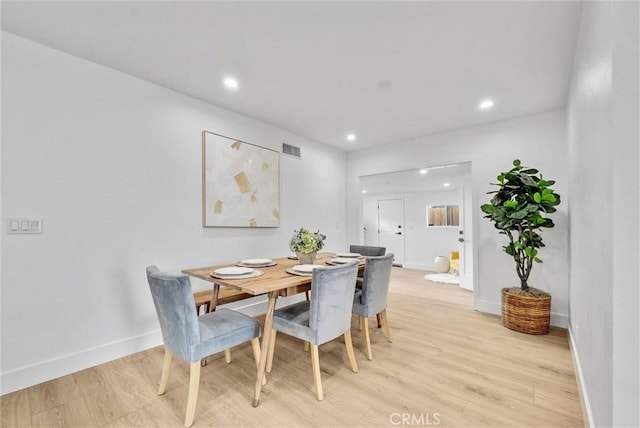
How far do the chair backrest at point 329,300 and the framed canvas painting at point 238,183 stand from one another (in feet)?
5.72

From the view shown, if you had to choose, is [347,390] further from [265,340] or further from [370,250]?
[370,250]

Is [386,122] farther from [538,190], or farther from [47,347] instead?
[47,347]

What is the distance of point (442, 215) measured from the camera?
7.04m

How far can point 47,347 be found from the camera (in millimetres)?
2049

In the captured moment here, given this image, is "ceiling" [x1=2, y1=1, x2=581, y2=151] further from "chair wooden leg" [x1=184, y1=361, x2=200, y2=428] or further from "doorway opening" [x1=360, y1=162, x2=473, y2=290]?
"doorway opening" [x1=360, y1=162, x2=473, y2=290]

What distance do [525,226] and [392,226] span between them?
16.8 ft

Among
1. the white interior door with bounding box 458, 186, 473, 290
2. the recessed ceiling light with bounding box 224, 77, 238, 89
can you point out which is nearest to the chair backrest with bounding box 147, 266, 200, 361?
the recessed ceiling light with bounding box 224, 77, 238, 89

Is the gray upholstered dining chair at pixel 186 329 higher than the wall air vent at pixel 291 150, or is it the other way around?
the wall air vent at pixel 291 150

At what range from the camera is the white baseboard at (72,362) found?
1.91 meters

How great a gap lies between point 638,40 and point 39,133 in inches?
132

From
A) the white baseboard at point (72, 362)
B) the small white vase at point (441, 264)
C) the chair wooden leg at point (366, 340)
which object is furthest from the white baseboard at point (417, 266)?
the white baseboard at point (72, 362)

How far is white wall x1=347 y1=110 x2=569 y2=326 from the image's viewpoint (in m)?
3.12

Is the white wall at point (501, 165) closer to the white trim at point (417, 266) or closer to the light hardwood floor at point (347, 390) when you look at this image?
the light hardwood floor at point (347, 390)

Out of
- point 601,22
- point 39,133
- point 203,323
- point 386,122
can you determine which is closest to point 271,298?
point 203,323
